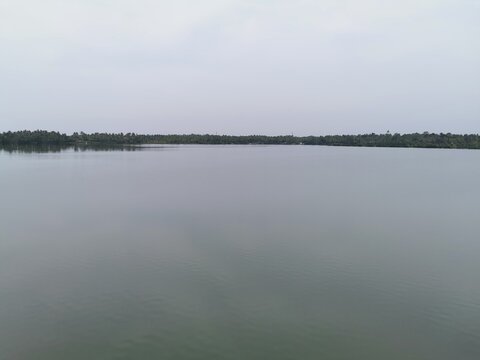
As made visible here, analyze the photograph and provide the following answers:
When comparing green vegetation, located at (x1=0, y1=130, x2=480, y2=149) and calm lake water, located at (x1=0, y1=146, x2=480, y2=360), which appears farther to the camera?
green vegetation, located at (x1=0, y1=130, x2=480, y2=149)

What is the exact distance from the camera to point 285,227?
37.0ft

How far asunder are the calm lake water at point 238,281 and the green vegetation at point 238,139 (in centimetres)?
8868

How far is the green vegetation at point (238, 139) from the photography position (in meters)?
93.0

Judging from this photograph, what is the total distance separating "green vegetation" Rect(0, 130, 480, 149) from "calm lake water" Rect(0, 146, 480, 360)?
88.7 m

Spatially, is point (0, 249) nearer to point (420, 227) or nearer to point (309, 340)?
point (309, 340)

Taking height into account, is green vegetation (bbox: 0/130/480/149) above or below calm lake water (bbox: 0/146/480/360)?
above

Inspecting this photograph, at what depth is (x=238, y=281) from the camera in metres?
7.01

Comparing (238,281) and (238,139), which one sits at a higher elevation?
(238,139)

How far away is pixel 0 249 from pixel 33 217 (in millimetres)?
3695

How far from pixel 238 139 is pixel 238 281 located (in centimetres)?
14159

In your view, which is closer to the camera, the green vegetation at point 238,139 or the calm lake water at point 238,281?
the calm lake water at point 238,281

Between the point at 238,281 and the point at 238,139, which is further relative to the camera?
the point at 238,139

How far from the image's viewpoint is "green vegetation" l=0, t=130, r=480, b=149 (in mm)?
93000

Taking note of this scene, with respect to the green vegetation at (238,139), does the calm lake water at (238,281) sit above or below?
below
